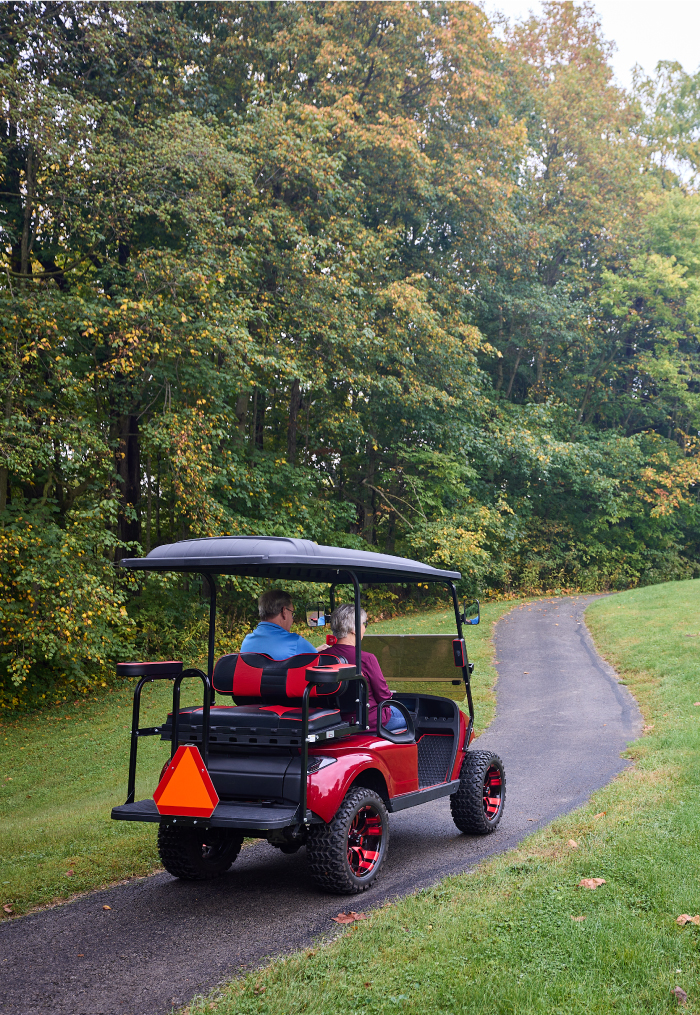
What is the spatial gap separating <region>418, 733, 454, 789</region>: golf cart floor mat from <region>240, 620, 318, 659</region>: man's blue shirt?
5.06 ft

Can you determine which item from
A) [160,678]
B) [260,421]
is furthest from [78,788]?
[260,421]

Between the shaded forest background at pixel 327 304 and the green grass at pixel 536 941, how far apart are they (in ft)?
27.9

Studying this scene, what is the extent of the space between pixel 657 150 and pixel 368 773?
123ft

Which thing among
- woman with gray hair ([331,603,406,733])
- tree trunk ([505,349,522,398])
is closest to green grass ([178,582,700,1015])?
woman with gray hair ([331,603,406,733])

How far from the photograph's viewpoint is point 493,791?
6625 millimetres

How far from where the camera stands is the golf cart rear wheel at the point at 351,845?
488 cm

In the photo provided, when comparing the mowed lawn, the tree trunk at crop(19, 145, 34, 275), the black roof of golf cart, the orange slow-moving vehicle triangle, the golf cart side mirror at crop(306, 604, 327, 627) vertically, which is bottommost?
the mowed lawn

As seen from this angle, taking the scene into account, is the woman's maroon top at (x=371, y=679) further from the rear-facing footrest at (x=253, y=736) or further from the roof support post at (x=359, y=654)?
the rear-facing footrest at (x=253, y=736)

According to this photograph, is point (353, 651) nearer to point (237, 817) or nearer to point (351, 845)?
point (351, 845)

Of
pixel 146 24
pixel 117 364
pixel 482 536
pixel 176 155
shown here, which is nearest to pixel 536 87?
pixel 482 536

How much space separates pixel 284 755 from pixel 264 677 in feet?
1.69

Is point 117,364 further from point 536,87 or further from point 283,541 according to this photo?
point 536,87

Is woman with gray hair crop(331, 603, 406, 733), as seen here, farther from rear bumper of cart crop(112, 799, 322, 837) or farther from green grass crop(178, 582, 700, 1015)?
green grass crop(178, 582, 700, 1015)

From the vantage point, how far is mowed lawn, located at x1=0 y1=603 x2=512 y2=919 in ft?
19.1
